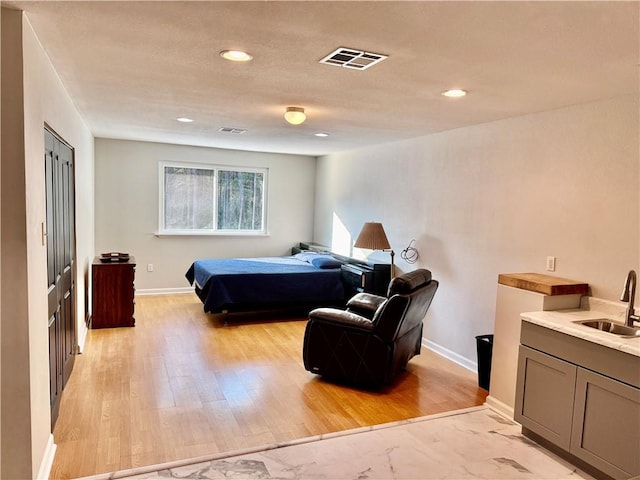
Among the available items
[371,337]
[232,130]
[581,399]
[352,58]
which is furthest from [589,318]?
[232,130]

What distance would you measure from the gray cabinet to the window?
5285mm

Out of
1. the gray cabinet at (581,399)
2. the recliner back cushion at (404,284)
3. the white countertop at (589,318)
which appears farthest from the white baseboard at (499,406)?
the recliner back cushion at (404,284)

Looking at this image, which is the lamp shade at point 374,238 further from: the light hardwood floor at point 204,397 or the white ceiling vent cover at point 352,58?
the white ceiling vent cover at point 352,58

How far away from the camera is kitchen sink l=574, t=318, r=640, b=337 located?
271cm

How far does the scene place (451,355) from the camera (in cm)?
441

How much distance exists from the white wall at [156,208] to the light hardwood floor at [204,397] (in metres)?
1.97

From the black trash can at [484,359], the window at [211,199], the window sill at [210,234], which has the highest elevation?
the window at [211,199]

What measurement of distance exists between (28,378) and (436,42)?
2420 millimetres

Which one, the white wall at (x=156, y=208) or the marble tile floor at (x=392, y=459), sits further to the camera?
the white wall at (x=156, y=208)

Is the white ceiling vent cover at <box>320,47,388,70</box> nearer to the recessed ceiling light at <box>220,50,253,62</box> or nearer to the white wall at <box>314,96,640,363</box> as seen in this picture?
the recessed ceiling light at <box>220,50,253,62</box>

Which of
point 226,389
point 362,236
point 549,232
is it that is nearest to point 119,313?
point 226,389

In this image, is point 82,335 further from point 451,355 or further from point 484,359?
point 484,359

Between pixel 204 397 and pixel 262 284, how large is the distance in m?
2.17

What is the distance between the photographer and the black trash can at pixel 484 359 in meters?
3.66
